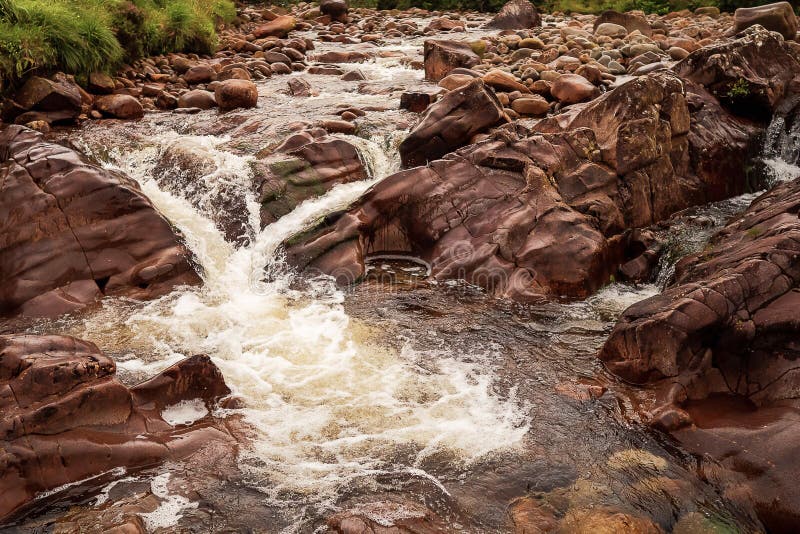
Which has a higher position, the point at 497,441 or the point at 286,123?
the point at 286,123

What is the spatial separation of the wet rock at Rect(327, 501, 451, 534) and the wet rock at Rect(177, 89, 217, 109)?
9.55 metres

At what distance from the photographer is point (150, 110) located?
12266mm

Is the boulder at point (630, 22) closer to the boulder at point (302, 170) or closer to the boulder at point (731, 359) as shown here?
the boulder at point (302, 170)

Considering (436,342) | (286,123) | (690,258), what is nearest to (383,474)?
(436,342)

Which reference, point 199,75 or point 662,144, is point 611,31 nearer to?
point 662,144

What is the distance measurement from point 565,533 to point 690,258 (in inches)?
163

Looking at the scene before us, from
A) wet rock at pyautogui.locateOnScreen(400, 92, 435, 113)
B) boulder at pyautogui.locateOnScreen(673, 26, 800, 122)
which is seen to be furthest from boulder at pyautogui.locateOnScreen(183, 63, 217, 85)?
boulder at pyautogui.locateOnScreen(673, 26, 800, 122)

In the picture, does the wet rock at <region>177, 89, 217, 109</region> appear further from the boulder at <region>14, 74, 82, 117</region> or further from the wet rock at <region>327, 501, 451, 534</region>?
the wet rock at <region>327, 501, 451, 534</region>

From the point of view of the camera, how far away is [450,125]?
9789 millimetres

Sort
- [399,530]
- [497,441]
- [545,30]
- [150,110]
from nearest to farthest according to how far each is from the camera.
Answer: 1. [399,530]
2. [497,441]
3. [150,110]
4. [545,30]

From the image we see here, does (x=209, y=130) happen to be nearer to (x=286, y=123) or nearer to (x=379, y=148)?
(x=286, y=123)

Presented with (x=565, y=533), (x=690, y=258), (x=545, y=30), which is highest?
(x=545, y=30)

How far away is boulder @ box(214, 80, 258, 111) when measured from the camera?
1221 centimetres

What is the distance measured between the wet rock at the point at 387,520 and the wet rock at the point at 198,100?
955 centimetres
